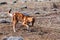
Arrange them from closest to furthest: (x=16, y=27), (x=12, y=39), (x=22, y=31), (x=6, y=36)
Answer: (x=12, y=39) < (x=6, y=36) < (x=22, y=31) < (x=16, y=27)

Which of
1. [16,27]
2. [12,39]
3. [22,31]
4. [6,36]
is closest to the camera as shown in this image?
[12,39]

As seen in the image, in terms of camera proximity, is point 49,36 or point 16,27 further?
point 16,27

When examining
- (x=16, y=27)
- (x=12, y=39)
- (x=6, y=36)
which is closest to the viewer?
(x=12, y=39)

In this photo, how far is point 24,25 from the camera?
1214cm

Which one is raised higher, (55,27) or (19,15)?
(19,15)

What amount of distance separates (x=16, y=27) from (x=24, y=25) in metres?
0.75

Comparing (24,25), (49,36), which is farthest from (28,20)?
(49,36)

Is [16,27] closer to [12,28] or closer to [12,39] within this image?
[12,28]

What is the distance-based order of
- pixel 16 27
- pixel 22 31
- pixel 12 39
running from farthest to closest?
1. pixel 16 27
2. pixel 22 31
3. pixel 12 39

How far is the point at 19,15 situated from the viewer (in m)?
12.3

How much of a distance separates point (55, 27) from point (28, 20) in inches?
71.3

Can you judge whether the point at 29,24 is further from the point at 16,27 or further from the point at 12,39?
the point at 12,39

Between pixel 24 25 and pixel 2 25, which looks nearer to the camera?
pixel 24 25

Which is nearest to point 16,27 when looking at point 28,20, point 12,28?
point 12,28
